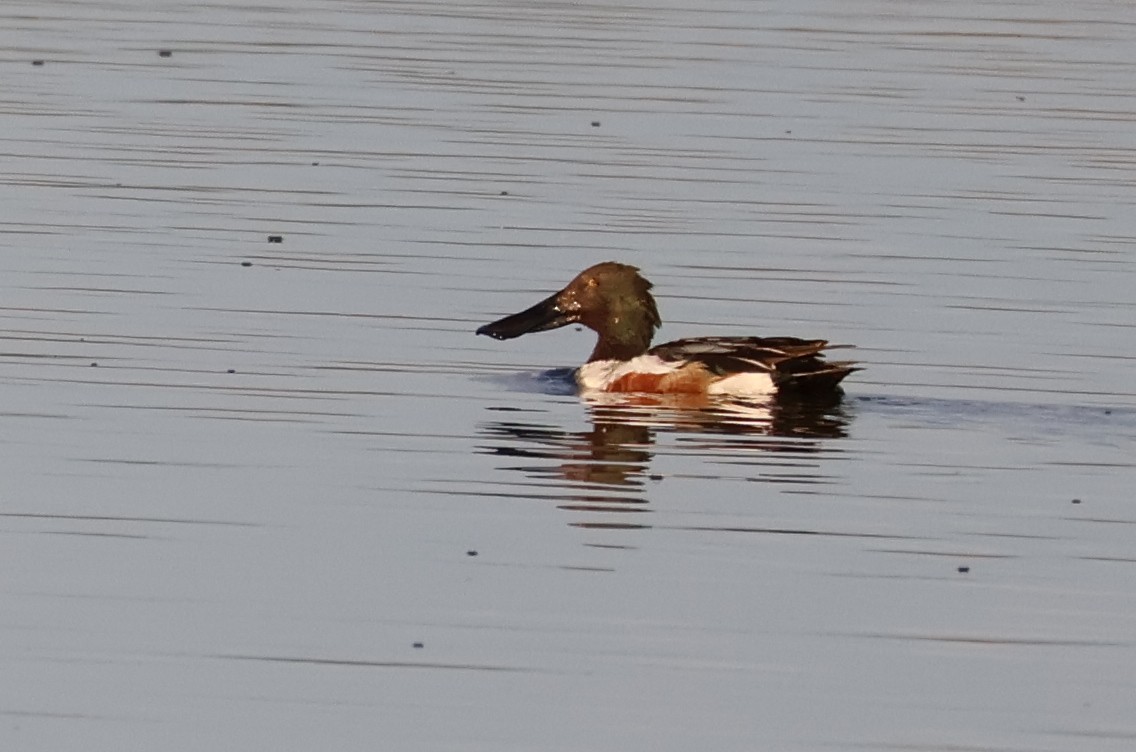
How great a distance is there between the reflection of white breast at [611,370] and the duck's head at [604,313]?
0.95 ft

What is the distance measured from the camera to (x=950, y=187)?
17688mm

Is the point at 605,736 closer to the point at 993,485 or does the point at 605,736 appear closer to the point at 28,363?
the point at 993,485

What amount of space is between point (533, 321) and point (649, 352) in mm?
784

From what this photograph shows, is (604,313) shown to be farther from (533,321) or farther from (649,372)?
(649,372)

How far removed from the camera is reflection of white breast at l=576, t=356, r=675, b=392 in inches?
480

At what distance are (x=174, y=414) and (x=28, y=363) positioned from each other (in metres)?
1.24

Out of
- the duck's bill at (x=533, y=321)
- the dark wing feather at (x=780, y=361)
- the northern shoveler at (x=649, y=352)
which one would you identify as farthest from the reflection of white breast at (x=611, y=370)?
the duck's bill at (x=533, y=321)

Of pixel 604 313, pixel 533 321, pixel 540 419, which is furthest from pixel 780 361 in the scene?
pixel 533 321

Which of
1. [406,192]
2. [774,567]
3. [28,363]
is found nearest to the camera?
[774,567]

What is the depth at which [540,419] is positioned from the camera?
37.4ft

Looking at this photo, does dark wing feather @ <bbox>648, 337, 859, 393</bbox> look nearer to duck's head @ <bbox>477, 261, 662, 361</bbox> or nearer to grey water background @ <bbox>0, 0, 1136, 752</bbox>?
grey water background @ <bbox>0, 0, 1136, 752</bbox>

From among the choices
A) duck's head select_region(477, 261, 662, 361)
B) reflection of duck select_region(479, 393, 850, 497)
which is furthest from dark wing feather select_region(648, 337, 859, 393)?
duck's head select_region(477, 261, 662, 361)

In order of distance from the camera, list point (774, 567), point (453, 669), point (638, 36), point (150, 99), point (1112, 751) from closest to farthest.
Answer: point (1112, 751), point (453, 669), point (774, 567), point (150, 99), point (638, 36)

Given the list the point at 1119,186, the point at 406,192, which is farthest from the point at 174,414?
the point at 1119,186
